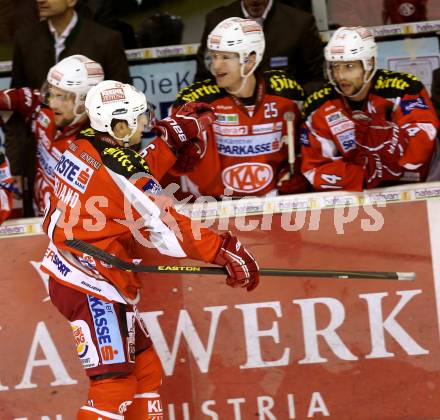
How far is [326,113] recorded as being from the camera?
6023 millimetres

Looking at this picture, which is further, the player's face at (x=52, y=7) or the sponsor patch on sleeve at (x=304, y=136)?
the player's face at (x=52, y=7)

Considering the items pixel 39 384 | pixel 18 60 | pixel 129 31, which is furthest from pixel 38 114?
pixel 39 384

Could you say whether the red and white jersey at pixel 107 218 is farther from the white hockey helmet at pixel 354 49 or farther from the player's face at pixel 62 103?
the white hockey helmet at pixel 354 49

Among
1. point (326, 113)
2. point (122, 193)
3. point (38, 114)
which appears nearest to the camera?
point (122, 193)

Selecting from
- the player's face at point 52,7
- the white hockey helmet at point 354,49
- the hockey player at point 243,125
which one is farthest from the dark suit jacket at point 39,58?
the white hockey helmet at point 354,49

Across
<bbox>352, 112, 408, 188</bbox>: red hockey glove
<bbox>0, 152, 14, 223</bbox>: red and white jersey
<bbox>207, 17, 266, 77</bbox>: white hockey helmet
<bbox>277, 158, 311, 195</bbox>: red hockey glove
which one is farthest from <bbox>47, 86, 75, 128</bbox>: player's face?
<bbox>352, 112, 408, 188</bbox>: red hockey glove

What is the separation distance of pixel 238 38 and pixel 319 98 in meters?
0.51

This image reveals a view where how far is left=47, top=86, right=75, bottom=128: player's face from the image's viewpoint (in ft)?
20.0

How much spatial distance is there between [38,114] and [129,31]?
1063mm

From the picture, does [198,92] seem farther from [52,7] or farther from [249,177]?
[52,7]

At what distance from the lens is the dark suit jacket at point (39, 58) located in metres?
6.53

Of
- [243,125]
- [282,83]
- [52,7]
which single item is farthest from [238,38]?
[52,7]

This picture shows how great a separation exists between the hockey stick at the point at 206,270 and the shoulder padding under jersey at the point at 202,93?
44.8 inches

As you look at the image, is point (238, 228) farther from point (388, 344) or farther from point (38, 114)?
point (38, 114)
